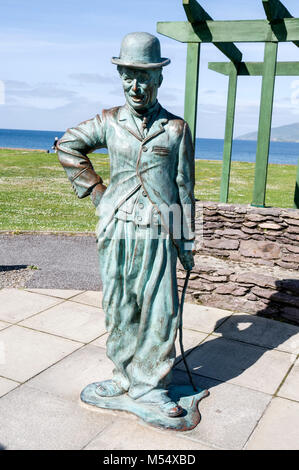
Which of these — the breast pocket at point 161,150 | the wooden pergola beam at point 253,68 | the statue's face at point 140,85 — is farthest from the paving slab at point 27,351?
the wooden pergola beam at point 253,68

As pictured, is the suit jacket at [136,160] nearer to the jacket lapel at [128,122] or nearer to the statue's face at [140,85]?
the jacket lapel at [128,122]

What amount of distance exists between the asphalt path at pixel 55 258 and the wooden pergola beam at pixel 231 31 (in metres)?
3.95

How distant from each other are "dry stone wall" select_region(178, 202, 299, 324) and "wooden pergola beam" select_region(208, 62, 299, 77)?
3.91 meters

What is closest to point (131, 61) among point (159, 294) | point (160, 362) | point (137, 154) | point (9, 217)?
point (137, 154)

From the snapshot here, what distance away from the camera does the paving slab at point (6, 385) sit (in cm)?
426

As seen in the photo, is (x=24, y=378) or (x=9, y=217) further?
(x=9, y=217)

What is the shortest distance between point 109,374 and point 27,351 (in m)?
1.00

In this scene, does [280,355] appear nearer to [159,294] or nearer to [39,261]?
[159,294]

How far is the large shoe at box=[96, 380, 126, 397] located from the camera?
4.05 meters

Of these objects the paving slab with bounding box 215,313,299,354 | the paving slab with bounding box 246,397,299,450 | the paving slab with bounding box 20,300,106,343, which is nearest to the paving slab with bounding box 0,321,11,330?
the paving slab with bounding box 20,300,106,343

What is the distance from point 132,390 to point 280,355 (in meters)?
1.98

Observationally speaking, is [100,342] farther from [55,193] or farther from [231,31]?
[55,193]

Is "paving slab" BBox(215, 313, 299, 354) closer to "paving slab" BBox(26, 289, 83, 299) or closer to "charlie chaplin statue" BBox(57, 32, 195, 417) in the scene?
"charlie chaplin statue" BBox(57, 32, 195, 417)
